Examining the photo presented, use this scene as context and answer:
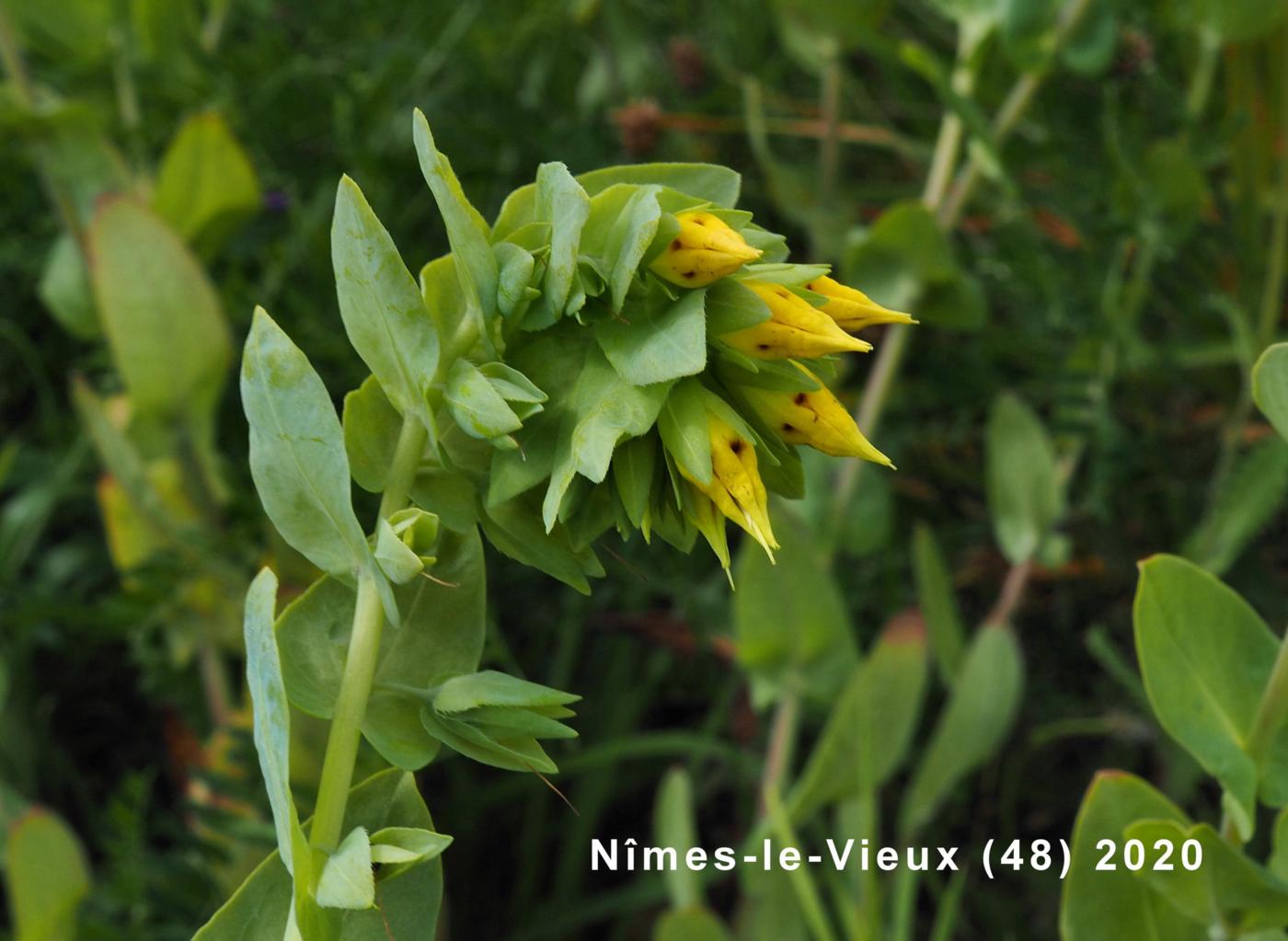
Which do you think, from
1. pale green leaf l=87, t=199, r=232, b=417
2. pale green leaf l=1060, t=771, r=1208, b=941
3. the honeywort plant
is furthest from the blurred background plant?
the honeywort plant

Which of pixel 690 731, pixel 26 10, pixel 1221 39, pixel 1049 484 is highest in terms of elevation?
pixel 1221 39

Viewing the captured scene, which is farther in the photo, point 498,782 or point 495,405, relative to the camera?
point 498,782

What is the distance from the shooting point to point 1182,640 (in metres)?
0.36

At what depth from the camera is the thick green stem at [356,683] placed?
26 cm

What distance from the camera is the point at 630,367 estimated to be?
10.1 inches

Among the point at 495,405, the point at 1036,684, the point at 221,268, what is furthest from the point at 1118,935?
the point at 221,268

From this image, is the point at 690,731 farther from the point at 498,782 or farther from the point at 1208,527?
the point at 1208,527

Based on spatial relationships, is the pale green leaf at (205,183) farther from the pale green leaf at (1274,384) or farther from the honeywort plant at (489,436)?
the pale green leaf at (1274,384)

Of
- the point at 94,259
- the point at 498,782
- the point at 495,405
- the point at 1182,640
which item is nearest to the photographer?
the point at 495,405

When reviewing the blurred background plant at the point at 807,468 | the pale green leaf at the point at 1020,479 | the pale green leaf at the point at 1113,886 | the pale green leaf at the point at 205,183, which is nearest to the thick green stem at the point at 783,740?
the blurred background plant at the point at 807,468

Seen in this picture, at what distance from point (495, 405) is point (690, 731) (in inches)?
23.8

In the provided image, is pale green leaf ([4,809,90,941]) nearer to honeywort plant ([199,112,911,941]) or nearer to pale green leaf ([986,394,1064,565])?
honeywort plant ([199,112,911,941])

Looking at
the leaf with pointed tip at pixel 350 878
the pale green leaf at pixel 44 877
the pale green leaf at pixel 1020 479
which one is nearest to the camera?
the leaf with pointed tip at pixel 350 878

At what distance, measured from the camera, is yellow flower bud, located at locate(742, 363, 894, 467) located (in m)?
0.27
